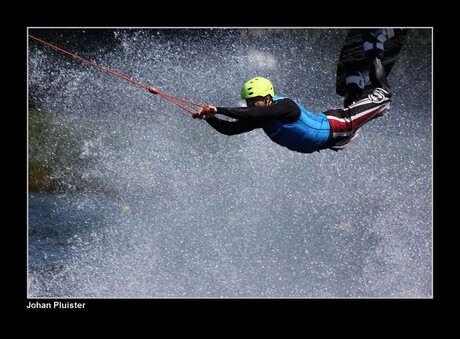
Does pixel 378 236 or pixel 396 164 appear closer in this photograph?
pixel 378 236

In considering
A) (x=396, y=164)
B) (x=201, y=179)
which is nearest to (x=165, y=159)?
(x=201, y=179)

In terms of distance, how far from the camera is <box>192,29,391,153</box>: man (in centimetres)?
658

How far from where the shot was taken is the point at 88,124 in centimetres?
1536

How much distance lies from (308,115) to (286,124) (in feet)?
1.12

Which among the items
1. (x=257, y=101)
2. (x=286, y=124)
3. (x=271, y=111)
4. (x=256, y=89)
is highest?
(x=256, y=89)

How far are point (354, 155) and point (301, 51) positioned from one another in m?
4.06

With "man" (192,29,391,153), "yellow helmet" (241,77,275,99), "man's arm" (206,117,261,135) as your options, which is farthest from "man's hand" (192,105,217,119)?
"man's arm" (206,117,261,135)

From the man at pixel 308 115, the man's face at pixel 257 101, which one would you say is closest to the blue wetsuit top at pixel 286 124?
the man at pixel 308 115

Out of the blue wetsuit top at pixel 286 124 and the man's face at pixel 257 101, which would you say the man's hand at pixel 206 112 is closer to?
the blue wetsuit top at pixel 286 124

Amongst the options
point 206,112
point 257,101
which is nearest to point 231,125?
point 257,101

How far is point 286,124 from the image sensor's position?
6.69m

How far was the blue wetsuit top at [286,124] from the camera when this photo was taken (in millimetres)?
6371

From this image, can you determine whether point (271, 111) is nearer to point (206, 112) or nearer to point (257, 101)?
point (257, 101)

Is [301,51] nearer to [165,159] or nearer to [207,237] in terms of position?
[165,159]
